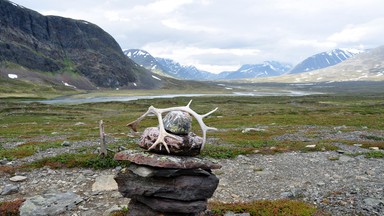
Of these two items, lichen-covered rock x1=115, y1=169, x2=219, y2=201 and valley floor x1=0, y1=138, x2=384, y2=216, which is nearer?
lichen-covered rock x1=115, y1=169, x2=219, y2=201

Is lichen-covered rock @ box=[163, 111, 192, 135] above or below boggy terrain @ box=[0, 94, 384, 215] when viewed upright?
above

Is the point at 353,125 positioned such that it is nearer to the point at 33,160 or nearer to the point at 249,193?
the point at 249,193

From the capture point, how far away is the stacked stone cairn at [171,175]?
11859mm

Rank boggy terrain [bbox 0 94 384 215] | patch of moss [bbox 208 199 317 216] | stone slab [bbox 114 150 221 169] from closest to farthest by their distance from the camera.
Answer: stone slab [bbox 114 150 221 169] < patch of moss [bbox 208 199 317 216] < boggy terrain [bbox 0 94 384 215]

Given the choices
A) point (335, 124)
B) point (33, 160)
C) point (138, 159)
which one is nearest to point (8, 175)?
point (33, 160)

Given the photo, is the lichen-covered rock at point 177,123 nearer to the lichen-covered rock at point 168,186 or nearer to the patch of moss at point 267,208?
the lichen-covered rock at point 168,186

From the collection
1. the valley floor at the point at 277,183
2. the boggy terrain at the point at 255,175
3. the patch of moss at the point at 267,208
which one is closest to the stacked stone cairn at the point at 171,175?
the patch of moss at the point at 267,208

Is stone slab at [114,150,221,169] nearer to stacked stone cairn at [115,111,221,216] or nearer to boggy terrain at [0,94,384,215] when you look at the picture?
stacked stone cairn at [115,111,221,216]

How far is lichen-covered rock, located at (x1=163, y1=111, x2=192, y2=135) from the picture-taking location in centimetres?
1194

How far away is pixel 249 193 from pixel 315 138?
21.0 metres

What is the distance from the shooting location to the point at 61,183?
62.0ft

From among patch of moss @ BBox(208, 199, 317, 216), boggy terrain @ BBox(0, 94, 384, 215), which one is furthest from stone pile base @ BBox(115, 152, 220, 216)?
boggy terrain @ BBox(0, 94, 384, 215)

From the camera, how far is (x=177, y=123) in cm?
1193

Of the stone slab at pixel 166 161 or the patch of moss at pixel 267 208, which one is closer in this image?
the stone slab at pixel 166 161
